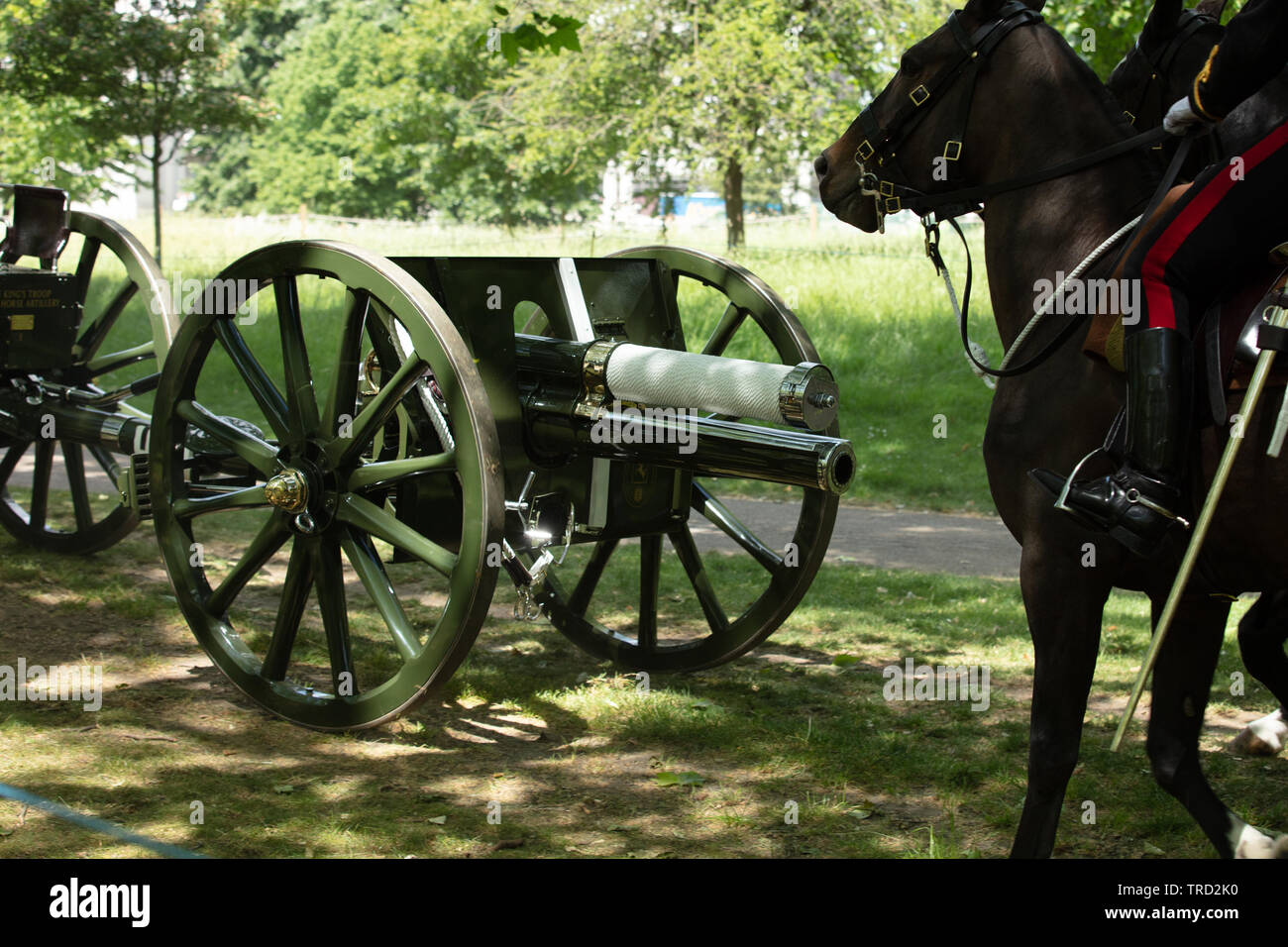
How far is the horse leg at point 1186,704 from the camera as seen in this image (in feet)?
12.4

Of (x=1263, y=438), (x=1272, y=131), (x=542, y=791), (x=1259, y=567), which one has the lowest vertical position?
(x=542, y=791)

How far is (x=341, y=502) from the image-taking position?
4.30 metres

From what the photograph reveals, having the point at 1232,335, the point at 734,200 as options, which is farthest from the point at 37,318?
the point at 734,200

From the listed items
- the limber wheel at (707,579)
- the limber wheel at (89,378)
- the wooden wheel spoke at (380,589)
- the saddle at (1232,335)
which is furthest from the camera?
the limber wheel at (89,378)

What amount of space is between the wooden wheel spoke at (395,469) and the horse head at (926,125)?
1521 millimetres

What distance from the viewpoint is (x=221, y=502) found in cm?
466

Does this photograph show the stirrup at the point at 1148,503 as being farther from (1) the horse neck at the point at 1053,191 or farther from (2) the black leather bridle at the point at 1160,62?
(2) the black leather bridle at the point at 1160,62

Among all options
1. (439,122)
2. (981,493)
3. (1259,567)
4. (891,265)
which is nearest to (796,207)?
(439,122)

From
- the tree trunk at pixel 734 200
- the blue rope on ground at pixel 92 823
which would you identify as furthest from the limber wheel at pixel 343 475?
the tree trunk at pixel 734 200

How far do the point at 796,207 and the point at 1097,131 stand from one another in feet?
124

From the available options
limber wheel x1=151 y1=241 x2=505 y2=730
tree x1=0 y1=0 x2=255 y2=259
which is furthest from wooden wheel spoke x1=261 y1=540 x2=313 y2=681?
tree x1=0 y1=0 x2=255 y2=259

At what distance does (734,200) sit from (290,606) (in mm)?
17721

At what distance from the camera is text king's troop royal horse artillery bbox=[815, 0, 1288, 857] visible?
3.42 metres

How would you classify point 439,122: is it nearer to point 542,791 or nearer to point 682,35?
point 682,35
